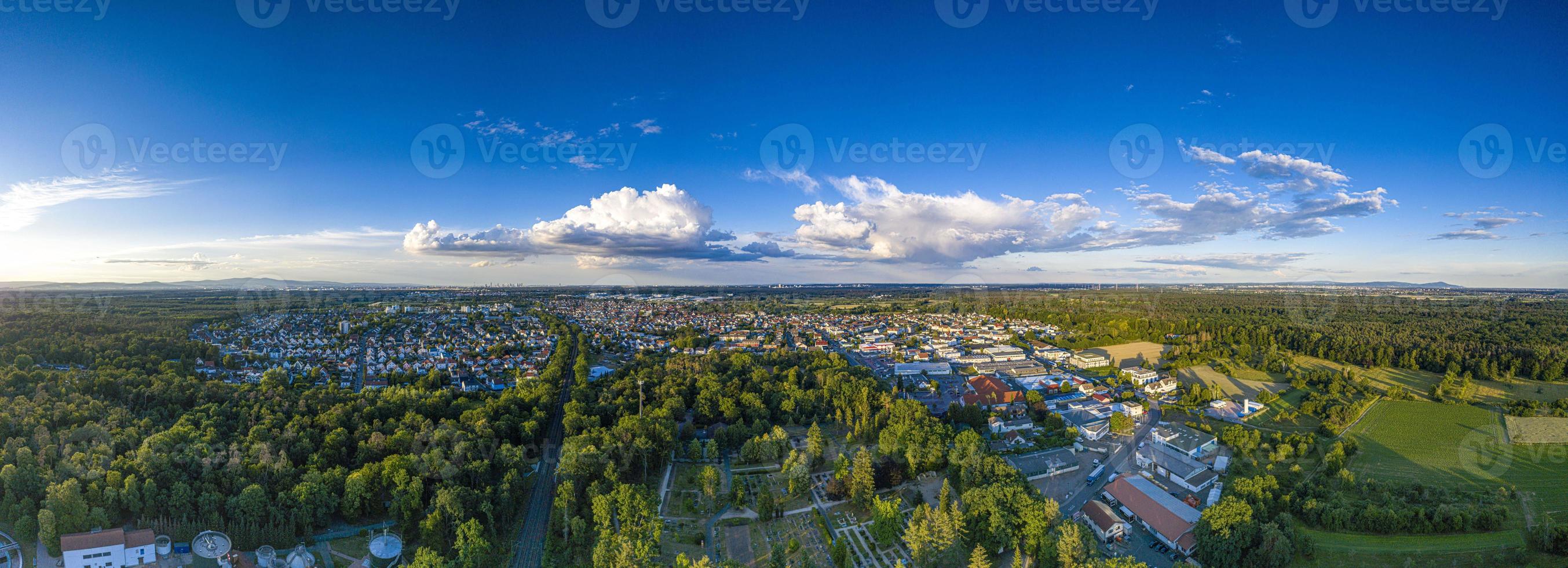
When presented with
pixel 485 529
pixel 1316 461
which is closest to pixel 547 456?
pixel 485 529

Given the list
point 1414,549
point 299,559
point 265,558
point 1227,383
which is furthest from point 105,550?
point 1227,383

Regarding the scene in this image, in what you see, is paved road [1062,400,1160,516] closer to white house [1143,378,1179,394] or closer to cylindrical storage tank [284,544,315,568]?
white house [1143,378,1179,394]

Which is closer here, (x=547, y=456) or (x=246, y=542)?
(x=246, y=542)

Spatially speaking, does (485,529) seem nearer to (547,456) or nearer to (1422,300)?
(547,456)

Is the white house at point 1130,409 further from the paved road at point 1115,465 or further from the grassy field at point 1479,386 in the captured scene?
the grassy field at point 1479,386

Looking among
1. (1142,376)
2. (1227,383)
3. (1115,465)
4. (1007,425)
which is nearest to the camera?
(1115,465)

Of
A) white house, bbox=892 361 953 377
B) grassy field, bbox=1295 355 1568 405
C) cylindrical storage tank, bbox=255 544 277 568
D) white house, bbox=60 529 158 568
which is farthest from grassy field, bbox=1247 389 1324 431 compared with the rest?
white house, bbox=60 529 158 568

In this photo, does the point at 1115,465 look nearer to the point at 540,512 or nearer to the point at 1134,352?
the point at 540,512
